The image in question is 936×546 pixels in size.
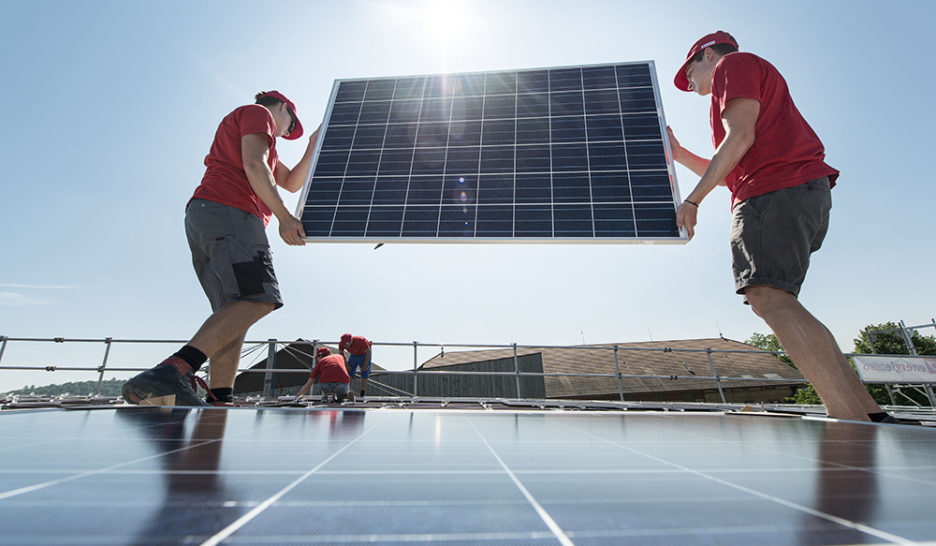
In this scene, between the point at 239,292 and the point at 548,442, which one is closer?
the point at 548,442

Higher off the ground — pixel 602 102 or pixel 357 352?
pixel 602 102

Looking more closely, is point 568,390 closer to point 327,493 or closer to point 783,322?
point 783,322

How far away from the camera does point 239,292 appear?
226 cm

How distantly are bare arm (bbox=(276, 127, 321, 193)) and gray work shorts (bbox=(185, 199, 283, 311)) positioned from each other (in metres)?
1.72

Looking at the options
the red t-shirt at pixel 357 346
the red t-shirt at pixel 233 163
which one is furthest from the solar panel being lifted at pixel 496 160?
the red t-shirt at pixel 357 346

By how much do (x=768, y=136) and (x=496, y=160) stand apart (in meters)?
2.95

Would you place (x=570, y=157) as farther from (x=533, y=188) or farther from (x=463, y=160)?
(x=463, y=160)

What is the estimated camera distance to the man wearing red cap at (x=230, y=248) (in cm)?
207

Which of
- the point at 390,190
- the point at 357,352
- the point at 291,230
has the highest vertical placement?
the point at 390,190

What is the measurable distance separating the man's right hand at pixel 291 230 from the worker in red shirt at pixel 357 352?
155 inches

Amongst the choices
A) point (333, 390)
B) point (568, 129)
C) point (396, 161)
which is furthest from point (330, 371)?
point (568, 129)

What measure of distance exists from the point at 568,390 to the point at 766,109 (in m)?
18.9

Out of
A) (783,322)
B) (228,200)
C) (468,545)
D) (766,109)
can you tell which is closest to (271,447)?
(468,545)

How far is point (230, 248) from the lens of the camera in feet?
7.73
